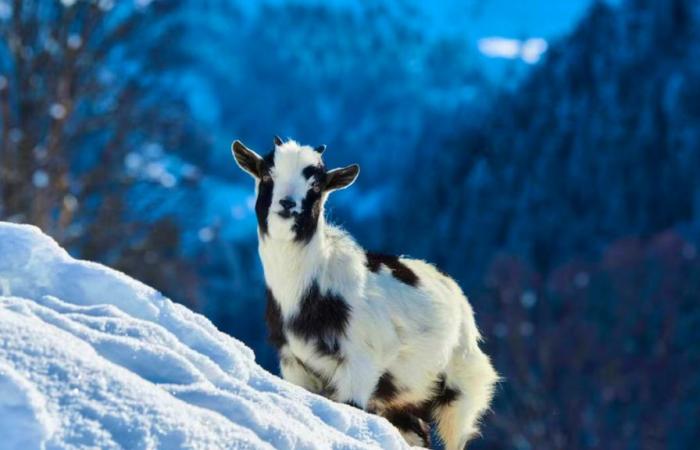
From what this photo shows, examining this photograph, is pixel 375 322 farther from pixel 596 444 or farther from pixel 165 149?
pixel 596 444

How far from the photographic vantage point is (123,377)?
10.5 feet

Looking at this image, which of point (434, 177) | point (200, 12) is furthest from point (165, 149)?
point (200, 12)

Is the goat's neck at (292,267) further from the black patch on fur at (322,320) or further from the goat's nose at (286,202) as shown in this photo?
the goat's nose at (286,202)

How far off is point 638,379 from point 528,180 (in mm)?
21921

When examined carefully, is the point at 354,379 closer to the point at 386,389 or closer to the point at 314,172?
the point at 386,389

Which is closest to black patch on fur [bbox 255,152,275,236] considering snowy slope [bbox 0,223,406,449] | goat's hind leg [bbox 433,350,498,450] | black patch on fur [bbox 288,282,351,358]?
black patch on fur [bbox 288,282,351,358]

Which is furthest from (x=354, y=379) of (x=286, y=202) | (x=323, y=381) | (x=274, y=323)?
(x=286, y=202)

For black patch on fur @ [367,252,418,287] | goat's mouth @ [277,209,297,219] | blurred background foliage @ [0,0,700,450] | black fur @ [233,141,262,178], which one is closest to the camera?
goat's mouth @ [277,209,297,219]

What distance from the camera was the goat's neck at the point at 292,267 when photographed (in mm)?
5492

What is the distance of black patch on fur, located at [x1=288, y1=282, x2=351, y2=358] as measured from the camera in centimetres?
535

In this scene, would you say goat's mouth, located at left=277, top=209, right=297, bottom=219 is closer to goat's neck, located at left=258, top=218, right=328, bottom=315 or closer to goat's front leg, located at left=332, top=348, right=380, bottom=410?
goat's neck, located at left=258, top=218, right=328, bottom=315

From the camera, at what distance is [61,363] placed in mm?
3127

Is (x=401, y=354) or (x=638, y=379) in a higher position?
(x=638, y=379)

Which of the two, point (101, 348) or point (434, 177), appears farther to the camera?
point (434, 177)
